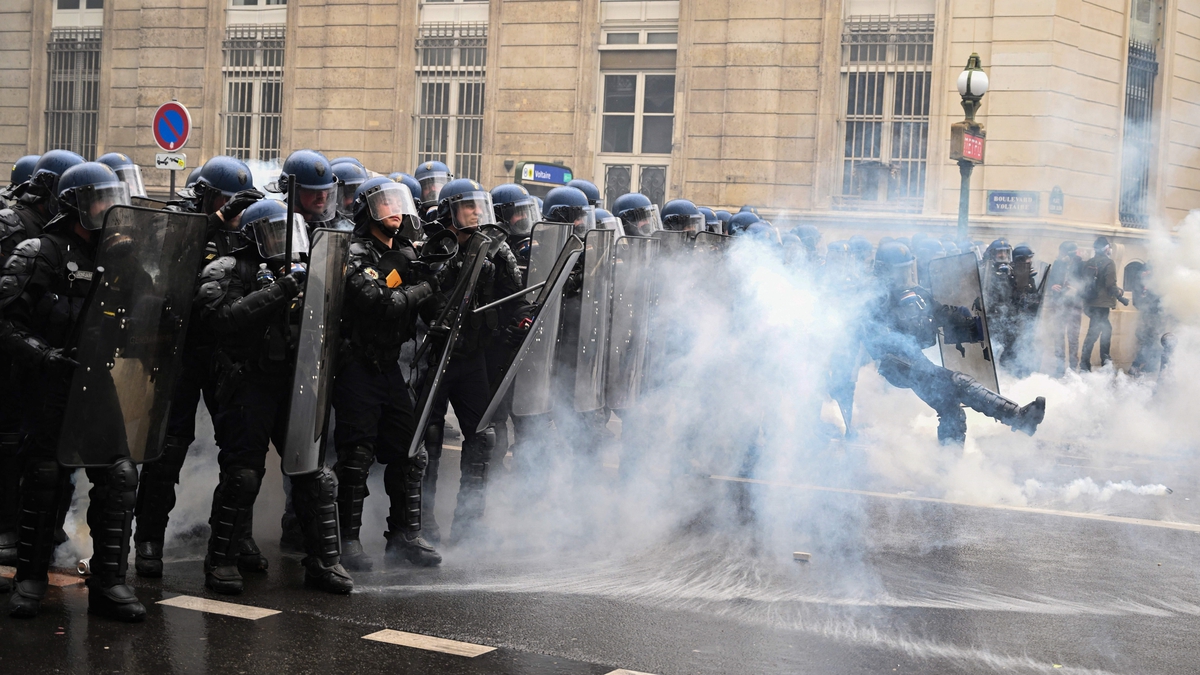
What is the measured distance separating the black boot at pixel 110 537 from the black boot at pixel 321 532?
0.68 meters

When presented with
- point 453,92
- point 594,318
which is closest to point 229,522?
point 594,318

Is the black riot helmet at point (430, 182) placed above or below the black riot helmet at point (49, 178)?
above

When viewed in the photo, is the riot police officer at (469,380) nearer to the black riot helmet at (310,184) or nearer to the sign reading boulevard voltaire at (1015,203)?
Answer: the black riot helmet at (310,184)

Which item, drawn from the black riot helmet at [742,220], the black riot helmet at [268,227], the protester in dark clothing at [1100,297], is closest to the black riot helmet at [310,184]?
the black riot helmet at [268,227]

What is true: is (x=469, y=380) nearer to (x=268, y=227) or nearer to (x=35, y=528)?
(x=268, y=227)

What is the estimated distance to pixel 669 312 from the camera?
Result: 7395mm

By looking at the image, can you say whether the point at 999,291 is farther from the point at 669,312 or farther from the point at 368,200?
the point at 368,200

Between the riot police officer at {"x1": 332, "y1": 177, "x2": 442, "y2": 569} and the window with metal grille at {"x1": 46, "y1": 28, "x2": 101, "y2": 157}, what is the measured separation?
20086mm

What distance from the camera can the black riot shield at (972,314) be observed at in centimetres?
834

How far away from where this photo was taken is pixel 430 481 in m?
6.49

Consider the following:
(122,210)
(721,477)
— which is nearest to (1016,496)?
(721,477)

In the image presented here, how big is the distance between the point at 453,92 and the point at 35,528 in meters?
17.3

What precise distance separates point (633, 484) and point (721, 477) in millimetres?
993

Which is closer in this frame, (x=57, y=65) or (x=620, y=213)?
(x=620, y=213)
